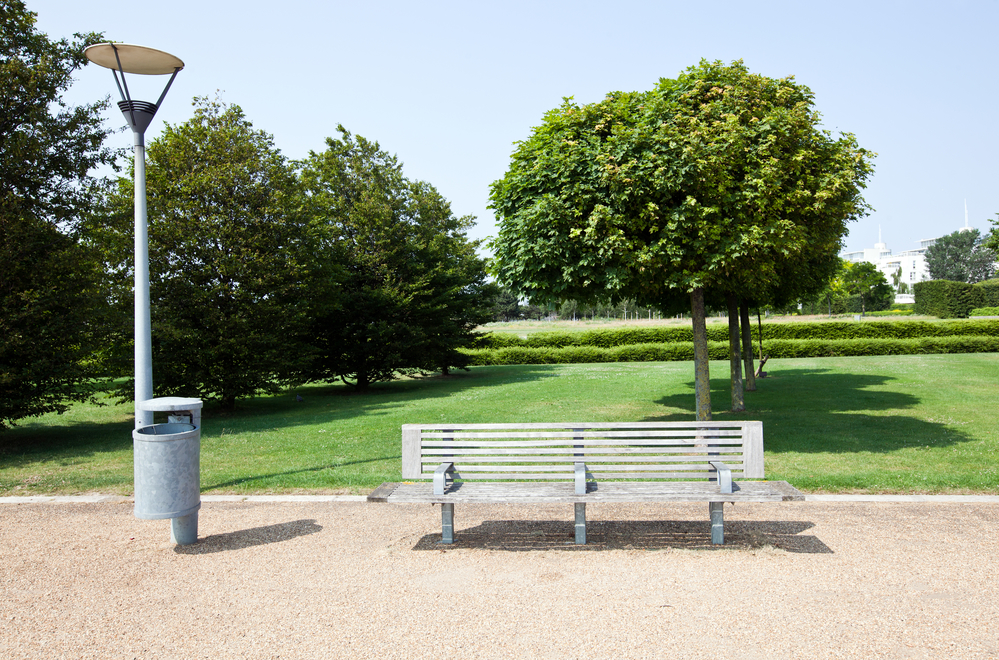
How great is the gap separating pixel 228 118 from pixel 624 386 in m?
13.8

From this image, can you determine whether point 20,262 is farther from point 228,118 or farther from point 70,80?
point 228,118

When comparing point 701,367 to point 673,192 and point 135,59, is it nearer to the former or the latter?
point 673,192

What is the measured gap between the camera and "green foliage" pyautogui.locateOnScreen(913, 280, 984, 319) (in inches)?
1693

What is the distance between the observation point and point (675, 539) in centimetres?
529

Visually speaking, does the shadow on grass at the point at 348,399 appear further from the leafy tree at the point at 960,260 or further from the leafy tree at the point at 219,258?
the leafy tree at the point at 960,260

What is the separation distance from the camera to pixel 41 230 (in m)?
11.4

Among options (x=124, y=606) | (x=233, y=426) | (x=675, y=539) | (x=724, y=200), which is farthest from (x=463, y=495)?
(x=233, y=426)

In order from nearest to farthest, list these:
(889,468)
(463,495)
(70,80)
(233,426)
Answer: (463,495)
(889,468)
(70,80)
(233,426)

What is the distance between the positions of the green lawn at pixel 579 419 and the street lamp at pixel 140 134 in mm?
2183

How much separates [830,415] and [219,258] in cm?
1469

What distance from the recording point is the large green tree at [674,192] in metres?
8.34

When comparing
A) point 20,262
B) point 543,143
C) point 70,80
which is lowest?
point 20,262

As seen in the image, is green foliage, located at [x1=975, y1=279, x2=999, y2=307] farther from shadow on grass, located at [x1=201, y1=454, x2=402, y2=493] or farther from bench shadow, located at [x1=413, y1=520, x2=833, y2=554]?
bench shadow, located at [x1=413, y1=520, x2=833, y2=554]

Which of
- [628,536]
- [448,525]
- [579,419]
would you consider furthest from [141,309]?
[579,419]
